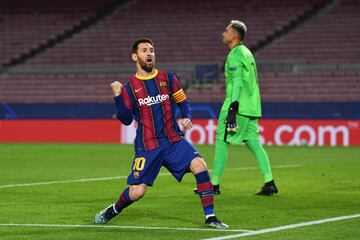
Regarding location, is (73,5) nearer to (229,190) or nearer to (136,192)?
(229,190)

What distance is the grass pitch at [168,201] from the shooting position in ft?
27.0

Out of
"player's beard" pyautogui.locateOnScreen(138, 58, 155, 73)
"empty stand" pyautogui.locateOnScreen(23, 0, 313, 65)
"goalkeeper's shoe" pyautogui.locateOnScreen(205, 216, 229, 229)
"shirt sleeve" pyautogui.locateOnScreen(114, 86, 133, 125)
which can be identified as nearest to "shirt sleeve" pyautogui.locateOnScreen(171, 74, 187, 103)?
"player's beard" pyautogui.locateOnScreen(138, 58, 155, 73)

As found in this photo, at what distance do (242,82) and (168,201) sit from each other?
6.32ft

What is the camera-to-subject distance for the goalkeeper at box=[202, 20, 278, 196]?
1169cm

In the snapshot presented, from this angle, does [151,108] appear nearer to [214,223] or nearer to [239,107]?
[214,223]

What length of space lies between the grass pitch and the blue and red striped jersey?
2.59 feet

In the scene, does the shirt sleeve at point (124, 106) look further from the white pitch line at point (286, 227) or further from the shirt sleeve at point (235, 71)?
the shirt sleeve at point (235, 71)

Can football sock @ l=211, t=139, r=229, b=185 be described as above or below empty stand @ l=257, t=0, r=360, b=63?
below

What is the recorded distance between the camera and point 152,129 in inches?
343

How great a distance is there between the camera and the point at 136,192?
861 centimetres

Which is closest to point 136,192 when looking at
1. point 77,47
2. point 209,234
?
point 209,234

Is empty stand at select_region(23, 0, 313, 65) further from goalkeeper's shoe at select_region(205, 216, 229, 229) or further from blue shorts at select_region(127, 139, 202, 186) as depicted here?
goalkeeper's shoe at select_region(205, 216, 229, 229)

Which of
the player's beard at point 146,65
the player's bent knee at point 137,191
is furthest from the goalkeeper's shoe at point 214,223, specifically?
the player's beard at point 146,65

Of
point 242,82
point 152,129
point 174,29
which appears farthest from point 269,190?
point 174,29
